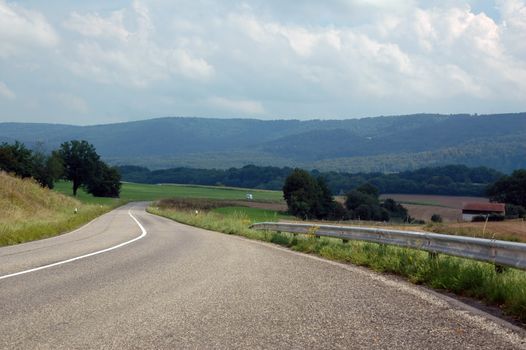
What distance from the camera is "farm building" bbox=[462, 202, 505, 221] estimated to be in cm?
7381

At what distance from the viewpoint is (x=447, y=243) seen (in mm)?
11750

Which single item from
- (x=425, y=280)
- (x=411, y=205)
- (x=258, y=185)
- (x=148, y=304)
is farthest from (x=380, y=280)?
(x=258, y=185)

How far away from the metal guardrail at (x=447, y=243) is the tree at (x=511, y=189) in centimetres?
7216

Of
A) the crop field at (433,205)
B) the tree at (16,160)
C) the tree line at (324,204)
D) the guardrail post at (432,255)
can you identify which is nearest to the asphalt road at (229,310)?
the guardrail post at (432,255)

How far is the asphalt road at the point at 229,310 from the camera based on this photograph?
6543 mm

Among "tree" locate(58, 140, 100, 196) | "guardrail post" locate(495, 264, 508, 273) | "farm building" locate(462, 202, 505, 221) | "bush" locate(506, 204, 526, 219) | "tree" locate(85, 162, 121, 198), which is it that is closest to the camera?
"guardrail post" locate(495, 264, 508, 273)

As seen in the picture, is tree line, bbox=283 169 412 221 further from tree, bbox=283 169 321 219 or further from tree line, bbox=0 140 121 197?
tree line, bbox=0 140 121 197

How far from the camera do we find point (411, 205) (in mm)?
109438

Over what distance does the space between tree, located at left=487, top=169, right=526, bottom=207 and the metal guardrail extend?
72.2m

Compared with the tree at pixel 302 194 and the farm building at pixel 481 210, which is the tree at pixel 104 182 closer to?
the tree at pixel 302 194

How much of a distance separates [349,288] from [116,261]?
6232 mm

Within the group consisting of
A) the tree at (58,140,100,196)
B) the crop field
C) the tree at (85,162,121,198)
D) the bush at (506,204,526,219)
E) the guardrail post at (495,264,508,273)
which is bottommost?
the crop field

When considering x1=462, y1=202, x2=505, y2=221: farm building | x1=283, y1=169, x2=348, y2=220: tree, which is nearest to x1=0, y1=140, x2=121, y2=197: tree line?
x1=283, y1=169, x2=348, y2=220: tree

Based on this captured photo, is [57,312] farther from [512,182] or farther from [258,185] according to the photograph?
[258,185]
